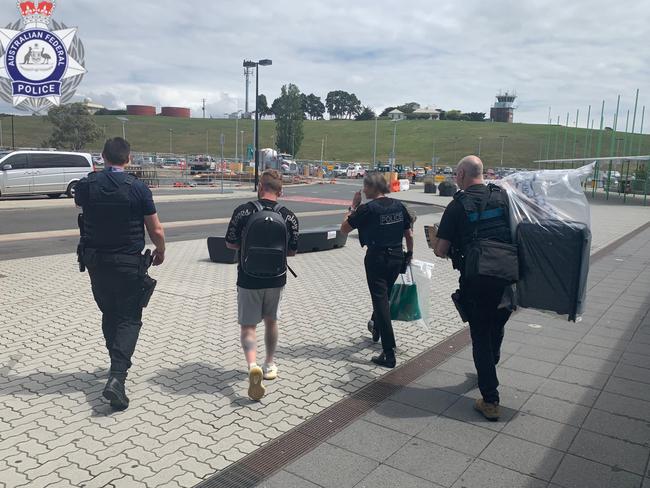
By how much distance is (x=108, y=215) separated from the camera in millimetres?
3725

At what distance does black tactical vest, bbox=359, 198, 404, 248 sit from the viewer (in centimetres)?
462

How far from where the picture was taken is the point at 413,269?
5109 millimetres

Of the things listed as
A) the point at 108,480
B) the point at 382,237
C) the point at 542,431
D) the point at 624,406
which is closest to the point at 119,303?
the point at 108,480

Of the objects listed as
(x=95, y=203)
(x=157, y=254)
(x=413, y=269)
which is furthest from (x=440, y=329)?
(x=95, y=203)

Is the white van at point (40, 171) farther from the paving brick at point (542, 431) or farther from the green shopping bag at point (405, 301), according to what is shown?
the paving brick at point (542, 431)

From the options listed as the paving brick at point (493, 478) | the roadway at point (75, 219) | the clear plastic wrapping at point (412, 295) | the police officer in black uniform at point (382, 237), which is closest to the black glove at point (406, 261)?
the police officer in black uniform at point (382, 237)

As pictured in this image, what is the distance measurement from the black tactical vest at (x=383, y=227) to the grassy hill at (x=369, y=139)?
94017 millimetres

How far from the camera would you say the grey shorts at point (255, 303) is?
412 cm

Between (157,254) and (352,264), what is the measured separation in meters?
6.32

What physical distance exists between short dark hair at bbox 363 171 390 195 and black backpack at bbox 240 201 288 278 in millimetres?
1028

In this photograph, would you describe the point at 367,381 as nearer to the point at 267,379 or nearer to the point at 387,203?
the point at 267,379

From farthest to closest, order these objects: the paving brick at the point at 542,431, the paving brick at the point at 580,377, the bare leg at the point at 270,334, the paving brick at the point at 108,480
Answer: the paving brick at the point at 580,377 → the bare leg at the point at 270,334 → the paving brick at the point at 542,431 → the paving brick at the point at 108,480

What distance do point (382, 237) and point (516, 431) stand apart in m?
1.83

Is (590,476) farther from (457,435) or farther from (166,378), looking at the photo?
(166,378)
